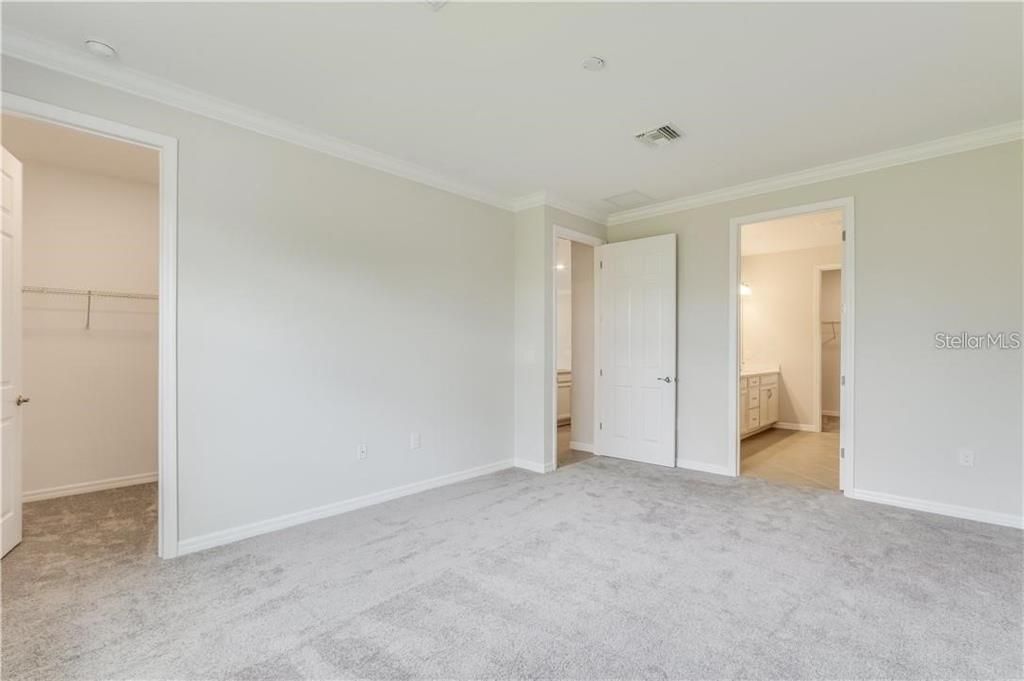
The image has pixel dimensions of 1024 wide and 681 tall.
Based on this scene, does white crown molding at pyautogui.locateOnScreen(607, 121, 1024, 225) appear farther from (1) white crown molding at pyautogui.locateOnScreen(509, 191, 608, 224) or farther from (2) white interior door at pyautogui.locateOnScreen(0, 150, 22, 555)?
(2) white interior door at pyautogui.locateOnScreen(0, 150, 22, 555)

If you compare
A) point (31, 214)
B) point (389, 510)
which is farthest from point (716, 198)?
point (31, 214)

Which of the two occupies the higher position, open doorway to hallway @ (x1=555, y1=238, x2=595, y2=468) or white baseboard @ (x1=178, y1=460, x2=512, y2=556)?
open doorway to hallway @ (x1=555, y1=238, x2=595, y2=468)

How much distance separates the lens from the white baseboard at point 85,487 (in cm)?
371

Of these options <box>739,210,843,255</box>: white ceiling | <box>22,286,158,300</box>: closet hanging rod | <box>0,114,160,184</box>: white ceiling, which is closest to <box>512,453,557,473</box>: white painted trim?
<box>739,210,843,255</box>: white ceiling

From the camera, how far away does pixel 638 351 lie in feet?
16.2

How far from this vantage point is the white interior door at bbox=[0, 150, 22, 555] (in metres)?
2.64

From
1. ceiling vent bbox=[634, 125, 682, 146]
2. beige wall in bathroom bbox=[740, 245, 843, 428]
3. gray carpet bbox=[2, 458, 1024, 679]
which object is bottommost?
gray carpet bbox=[2, 458, 1024, 679]

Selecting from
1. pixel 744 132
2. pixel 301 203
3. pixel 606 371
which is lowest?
pixel 606 371

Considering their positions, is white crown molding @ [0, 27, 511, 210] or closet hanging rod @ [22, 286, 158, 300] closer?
white crown molding @ [0, 27, 511, 210]

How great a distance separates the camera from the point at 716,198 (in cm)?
450

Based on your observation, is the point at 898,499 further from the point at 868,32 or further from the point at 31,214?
the point at 31,214

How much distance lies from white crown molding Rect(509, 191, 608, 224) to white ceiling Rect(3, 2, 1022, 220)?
915 millimetres

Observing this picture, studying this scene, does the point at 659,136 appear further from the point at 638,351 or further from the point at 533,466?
the point at 533,466

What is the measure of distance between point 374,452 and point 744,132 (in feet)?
11.3
